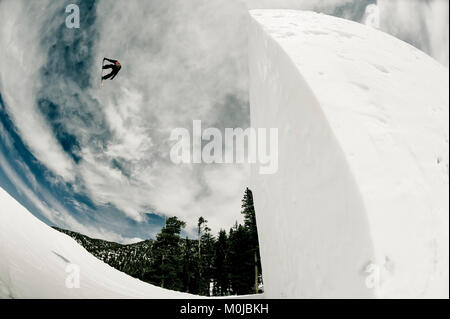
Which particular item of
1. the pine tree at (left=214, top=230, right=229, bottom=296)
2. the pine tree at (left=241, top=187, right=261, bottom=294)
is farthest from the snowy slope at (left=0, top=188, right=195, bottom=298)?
the pine tree at (left=214, top=230, right=229, bottom=296)

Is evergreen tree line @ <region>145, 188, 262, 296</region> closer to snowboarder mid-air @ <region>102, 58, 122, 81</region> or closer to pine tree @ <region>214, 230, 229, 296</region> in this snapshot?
pine tree @ <region>214, 230, 229, 296</region>

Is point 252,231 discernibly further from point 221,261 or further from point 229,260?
point 221,261

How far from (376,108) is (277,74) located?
1820mm

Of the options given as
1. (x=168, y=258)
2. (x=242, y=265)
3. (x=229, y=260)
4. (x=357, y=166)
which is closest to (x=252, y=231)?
(x=242, y=265)

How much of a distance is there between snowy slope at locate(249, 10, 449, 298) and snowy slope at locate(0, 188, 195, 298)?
165 inches

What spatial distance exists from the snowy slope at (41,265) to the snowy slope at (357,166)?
4195 mm

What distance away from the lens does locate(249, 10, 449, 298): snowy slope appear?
7.18 ft

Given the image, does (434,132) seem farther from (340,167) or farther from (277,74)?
(277,74)

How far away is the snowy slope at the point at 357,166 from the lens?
2.19m

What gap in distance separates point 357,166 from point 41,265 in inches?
271

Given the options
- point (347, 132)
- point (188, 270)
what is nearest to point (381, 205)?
point (347, 132)

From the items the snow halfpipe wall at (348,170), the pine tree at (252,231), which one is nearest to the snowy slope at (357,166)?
the snow halfpipe wall at (348,170)

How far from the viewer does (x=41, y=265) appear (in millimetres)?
5355
